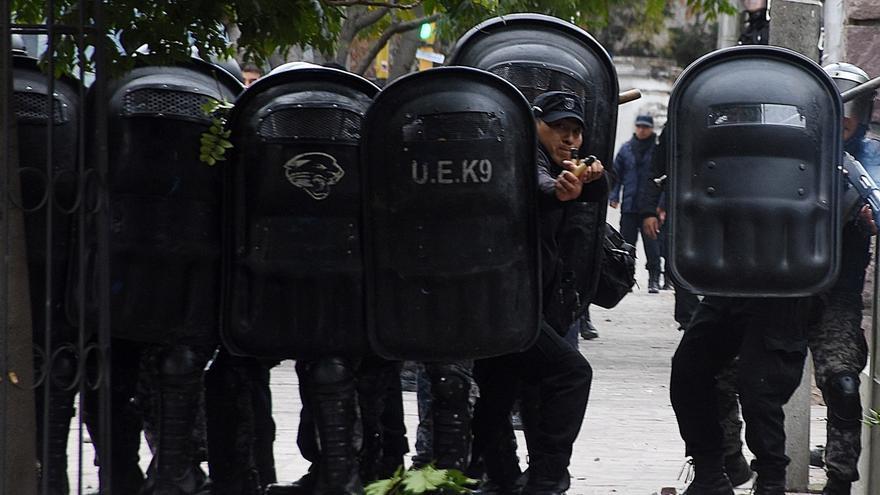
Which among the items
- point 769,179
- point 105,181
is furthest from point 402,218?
point 769,179

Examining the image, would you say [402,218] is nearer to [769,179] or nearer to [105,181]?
[105,181]

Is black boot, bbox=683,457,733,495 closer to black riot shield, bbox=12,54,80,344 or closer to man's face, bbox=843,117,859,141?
man's face, bbox=843,117,859,141

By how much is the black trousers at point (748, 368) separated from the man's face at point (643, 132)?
945 centimetres

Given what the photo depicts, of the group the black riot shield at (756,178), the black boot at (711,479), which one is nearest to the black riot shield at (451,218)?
the black riot shield at (756,178)

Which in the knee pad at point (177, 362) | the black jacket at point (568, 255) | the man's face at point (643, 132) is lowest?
the knee pad at point (177, 362)

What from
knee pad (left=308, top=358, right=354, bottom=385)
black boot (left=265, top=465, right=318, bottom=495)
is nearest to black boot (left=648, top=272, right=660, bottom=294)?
black boot (left=265, top=465, right=318, bottom=495)

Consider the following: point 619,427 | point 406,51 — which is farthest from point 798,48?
point 406,51

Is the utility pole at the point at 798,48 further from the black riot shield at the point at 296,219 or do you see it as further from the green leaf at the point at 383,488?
the green leaf at the point at 383,488

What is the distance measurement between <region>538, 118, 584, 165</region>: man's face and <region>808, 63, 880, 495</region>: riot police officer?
1184mm

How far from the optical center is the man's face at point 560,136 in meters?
5.54

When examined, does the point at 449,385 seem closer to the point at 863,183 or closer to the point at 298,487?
the point at 298,487

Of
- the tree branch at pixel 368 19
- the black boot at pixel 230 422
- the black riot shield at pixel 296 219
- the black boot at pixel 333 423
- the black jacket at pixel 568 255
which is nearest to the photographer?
the black riot shield at pixel 296 219

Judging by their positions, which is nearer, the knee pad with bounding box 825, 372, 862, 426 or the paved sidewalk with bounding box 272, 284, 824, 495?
the knee pad with bounding box 825, 372, 862, 426

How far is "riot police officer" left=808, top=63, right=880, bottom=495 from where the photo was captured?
5996mm
